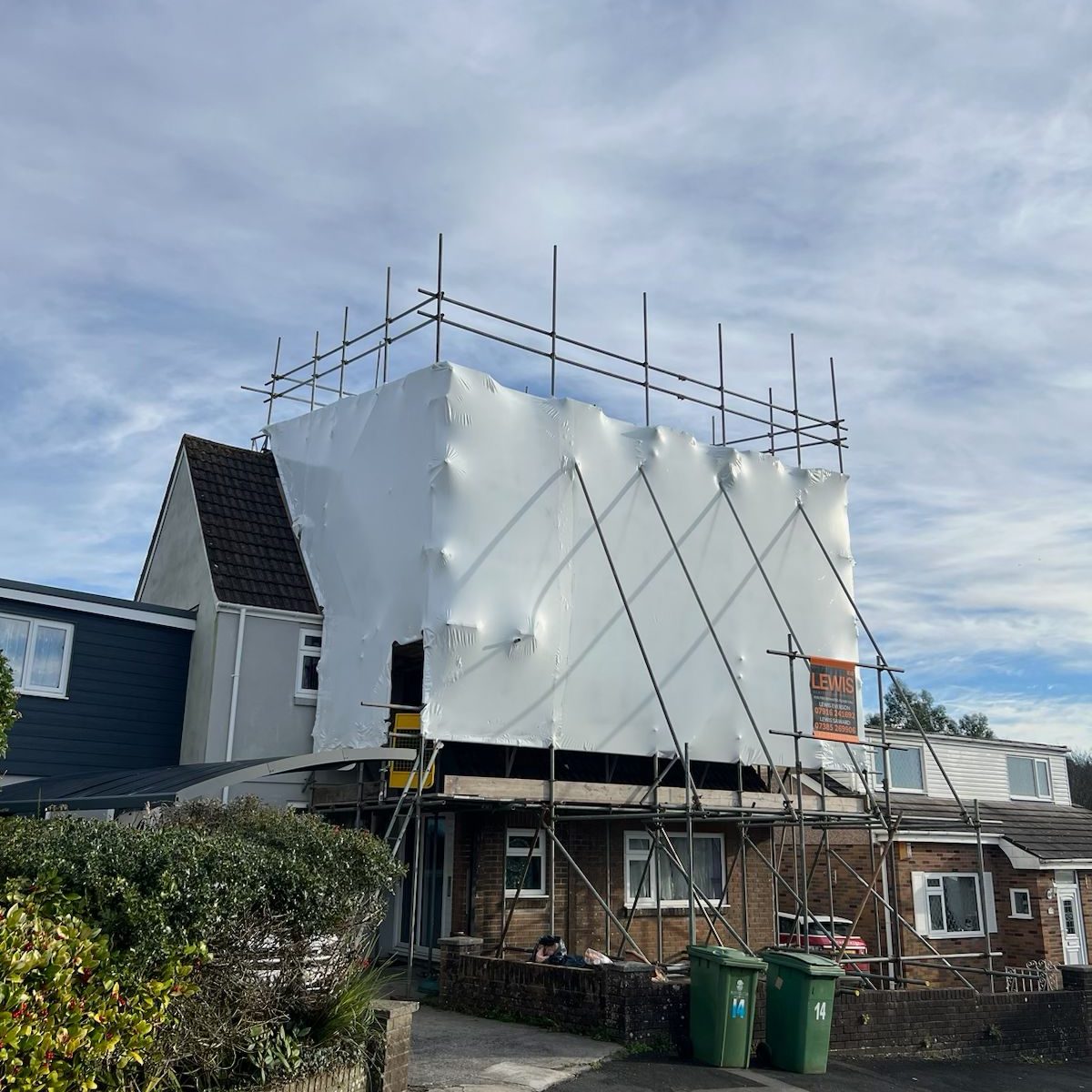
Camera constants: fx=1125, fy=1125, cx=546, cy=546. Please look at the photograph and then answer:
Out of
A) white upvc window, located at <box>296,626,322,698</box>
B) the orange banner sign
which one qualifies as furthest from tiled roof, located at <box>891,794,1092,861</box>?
white upvc window, located at <box>296,626,322,698</box>

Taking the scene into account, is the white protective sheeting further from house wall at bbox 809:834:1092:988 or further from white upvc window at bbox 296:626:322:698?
house wall at bbox 809:834:1092:988

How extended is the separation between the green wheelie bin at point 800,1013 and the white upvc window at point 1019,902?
13.5 meters

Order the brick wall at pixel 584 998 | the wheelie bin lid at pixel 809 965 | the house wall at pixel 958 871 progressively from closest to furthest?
the brick wall at pixel 584 998 < the wheelie bin lid at pixel 809 965 < the house wall at pixel 958 871

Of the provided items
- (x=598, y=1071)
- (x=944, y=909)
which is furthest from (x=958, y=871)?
(x=598, y=1071)

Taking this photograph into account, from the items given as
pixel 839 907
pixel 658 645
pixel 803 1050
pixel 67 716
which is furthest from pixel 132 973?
pixel 839 907

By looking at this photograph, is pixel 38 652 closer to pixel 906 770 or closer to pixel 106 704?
pixel 106 704

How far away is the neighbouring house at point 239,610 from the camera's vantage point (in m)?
17.7

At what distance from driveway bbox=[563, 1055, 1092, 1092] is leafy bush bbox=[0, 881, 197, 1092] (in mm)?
A: 4900

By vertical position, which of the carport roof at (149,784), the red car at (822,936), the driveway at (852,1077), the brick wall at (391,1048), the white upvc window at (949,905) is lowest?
the driveway at (852,1077)

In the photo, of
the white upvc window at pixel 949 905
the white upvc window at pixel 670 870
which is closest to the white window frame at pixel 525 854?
the white upvc window at pixel 670 870

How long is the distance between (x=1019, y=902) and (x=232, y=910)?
846 inches

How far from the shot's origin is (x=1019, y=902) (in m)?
24.4

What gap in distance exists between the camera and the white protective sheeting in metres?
17.2

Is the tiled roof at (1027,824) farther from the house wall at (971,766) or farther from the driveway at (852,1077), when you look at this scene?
the driveway at (852,1077)
